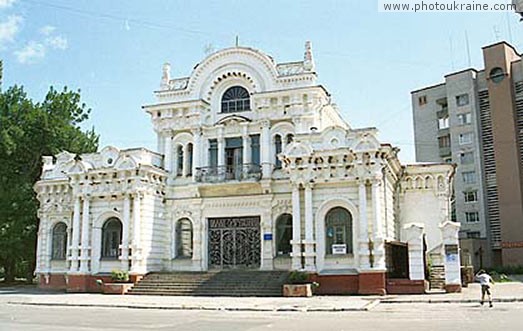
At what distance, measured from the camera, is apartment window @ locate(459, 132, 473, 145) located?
191 ft

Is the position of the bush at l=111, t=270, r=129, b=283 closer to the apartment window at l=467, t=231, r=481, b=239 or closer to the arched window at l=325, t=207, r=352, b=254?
the arched window at l=325, t=207, r=352, b=254

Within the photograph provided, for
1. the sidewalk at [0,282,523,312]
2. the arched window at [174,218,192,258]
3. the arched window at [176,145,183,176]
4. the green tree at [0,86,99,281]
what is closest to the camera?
the sidewalk at [0,282,523,312]

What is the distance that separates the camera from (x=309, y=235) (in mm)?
25578

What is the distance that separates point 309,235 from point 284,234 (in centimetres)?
318

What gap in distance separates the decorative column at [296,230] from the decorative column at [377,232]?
344cm

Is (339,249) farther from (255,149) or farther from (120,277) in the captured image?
(120,277)

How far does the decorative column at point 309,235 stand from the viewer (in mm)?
25250

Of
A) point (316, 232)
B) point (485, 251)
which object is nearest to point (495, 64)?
point (485, 251)

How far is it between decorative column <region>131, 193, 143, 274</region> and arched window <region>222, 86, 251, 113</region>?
701 centimetres

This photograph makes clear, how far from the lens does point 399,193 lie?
3014cm

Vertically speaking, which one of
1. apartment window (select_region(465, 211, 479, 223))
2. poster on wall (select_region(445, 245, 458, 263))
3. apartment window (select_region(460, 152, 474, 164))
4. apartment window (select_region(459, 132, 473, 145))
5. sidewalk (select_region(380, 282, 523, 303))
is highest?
apartment window (select_region(459, 132, 473, 145))

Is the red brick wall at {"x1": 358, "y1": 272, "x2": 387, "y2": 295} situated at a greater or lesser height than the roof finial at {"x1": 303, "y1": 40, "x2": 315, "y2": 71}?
lesser

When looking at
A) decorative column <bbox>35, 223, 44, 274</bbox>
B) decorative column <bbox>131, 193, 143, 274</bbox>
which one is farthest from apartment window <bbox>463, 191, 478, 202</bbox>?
decorative column <bbox>35, 223, 44, 274</bbox>

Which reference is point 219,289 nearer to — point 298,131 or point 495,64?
point 298,131
